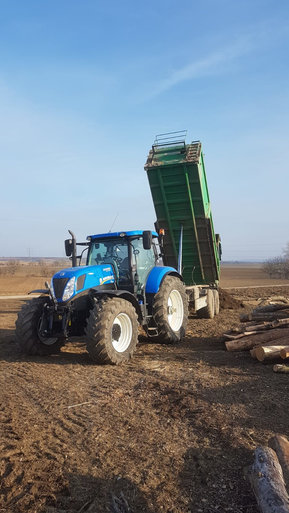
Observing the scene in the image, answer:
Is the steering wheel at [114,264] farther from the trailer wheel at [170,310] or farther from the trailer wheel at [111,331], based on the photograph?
the trailer wheel at [111,331]

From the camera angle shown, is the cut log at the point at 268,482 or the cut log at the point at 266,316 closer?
the cut log at the point at 268,482

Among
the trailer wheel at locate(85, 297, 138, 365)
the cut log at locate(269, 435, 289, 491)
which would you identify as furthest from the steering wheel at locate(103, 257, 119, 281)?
the cut log at locate(269, 435, 289, 491)

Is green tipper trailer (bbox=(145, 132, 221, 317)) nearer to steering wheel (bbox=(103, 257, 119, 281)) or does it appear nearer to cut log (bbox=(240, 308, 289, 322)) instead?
cut log (bbox=(240, 308, 289, 322))

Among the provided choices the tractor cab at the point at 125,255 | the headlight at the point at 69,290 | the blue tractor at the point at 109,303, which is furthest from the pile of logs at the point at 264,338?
the headlight at the point at 69,290

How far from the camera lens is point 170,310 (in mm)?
8609

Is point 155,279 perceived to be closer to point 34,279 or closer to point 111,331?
point 111,331

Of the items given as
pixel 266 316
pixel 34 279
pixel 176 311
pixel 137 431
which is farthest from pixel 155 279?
pixel 34 279

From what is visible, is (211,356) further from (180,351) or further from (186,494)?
(186,494)

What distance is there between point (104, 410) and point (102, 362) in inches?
73.5

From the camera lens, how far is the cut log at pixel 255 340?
699 centimetres

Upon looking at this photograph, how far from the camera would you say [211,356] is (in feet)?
22.9

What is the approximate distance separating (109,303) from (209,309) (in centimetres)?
544

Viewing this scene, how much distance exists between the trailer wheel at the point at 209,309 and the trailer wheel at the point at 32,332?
515 centimetres

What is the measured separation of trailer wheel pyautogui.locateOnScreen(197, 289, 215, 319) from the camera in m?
11.3
